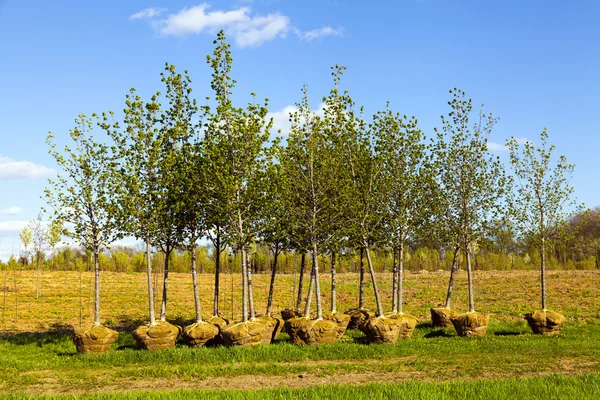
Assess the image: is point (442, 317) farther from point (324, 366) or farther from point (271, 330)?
point (324, 366)

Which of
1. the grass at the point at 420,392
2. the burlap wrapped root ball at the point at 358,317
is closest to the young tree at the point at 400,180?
the burlap wrapped root ball at the point at 358,317

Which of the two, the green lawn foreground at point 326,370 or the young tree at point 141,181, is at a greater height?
the young tree at point 141,181

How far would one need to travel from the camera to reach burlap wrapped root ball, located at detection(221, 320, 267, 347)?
739 inches

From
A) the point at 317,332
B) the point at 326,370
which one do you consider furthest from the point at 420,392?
the point at 317,332

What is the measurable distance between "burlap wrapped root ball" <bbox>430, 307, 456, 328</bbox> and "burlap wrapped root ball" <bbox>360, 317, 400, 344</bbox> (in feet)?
17.7

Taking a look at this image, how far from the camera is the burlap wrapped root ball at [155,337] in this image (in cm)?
1894

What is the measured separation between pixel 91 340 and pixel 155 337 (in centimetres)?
224

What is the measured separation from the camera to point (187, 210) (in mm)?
21812

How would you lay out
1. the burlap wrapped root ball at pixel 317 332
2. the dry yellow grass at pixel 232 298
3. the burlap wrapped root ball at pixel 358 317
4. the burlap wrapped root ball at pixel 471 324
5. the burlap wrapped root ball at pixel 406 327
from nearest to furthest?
the burlap wrapped root ball at pixel 317 332, the burlap wrapped root ball at pixel 406 327, the burlap wrapped root ball at pixel 471 324, the burlap wrapped root ball at pixel 358 317, the dry yellow grass at pixel 232 298

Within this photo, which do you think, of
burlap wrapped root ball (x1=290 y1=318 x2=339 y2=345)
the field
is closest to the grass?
the field

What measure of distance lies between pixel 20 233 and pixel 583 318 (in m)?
41.0

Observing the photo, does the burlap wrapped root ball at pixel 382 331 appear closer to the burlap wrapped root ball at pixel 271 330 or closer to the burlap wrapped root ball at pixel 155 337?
the burlap wrapped root ball at pixel 271 330

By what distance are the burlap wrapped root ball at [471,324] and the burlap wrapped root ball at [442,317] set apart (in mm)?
2283

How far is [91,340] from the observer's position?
18984 millimetres
